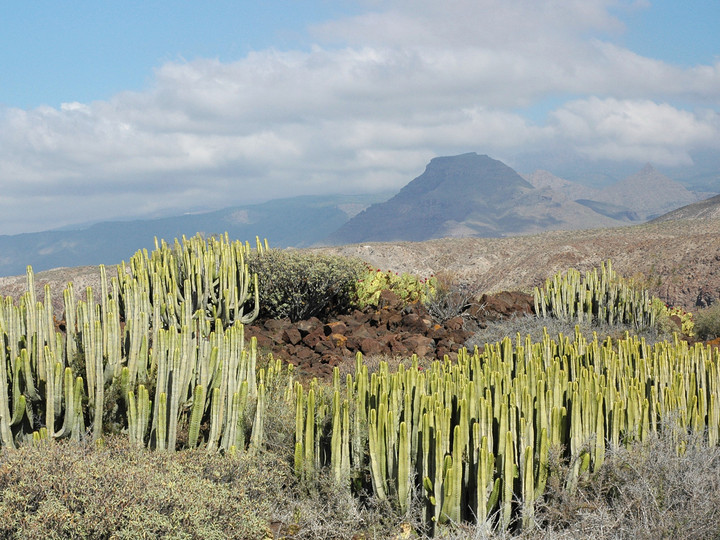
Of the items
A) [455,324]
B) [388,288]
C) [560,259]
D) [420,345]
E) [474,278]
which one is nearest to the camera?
[420,345]

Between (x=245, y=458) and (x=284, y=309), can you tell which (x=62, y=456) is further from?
(x=284, y=309)

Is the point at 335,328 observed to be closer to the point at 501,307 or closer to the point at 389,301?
the point at 389,301

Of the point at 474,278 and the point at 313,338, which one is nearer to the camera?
the point at 313,338

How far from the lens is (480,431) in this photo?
4.00 metres

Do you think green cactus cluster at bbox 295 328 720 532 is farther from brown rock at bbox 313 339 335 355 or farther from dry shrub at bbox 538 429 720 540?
brown rock at bbox 313 339 335 355

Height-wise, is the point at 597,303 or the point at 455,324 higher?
the point at 597,303

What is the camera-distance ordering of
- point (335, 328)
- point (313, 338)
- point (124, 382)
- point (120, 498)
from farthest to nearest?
point (335, 328), point (313, 338), point (124, 382), point (120, 498)

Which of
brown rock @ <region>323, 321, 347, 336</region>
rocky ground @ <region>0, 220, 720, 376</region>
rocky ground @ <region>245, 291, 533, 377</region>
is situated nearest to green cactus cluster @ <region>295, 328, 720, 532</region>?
rocky ground @ <region>245, 291, 533, 377</region>

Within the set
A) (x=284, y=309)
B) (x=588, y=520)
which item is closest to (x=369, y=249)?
(x=284, y=309)

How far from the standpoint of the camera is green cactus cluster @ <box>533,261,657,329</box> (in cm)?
958

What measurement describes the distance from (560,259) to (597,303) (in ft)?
38.4

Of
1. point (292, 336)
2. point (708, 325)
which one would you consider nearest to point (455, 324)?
point (292, 336)

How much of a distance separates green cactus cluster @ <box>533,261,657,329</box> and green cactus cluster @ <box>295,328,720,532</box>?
4.59 meters

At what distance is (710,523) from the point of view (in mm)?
3602
